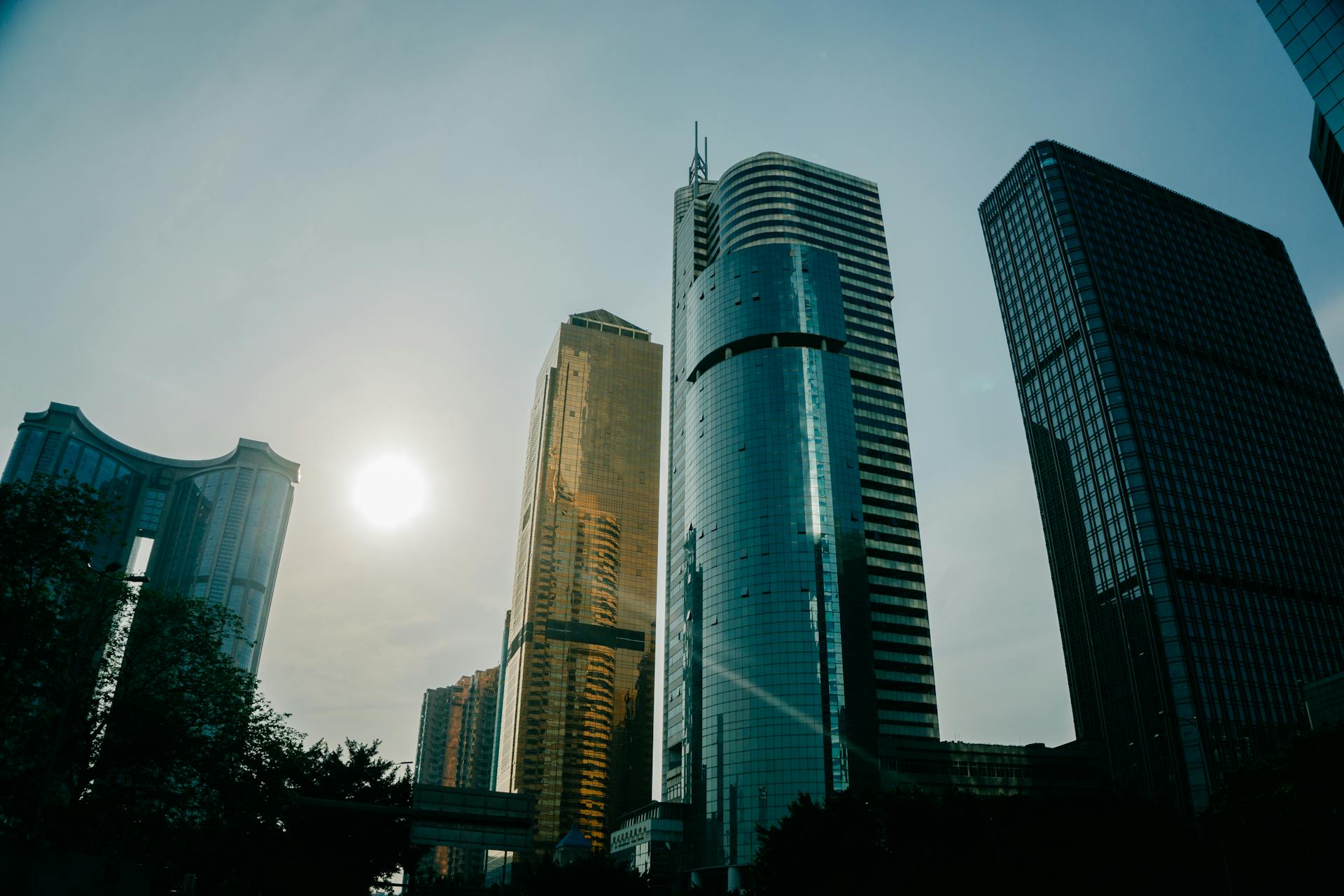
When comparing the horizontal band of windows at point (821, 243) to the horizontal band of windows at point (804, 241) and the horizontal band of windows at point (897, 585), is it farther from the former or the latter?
the horizontal band of windows at point (897, 585)

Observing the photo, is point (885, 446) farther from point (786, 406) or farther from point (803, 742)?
point (803, 742)

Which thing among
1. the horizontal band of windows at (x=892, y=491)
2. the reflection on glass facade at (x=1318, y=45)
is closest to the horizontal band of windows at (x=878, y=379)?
the horizontal band of windows at (x=892, y=491)

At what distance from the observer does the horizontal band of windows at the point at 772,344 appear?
14275 cm

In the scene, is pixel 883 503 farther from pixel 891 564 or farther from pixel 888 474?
pixel 891 564

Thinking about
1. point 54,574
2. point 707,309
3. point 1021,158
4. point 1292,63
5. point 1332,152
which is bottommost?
point 54,574

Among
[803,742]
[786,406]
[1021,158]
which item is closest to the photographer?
[803,742]

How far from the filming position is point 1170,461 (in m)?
132

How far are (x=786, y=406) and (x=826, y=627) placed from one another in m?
34.5

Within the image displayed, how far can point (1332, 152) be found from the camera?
8581 cm

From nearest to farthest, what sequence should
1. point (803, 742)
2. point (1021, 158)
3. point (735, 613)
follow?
point (803, 742) → point (735, 613) → point (1021, 158)

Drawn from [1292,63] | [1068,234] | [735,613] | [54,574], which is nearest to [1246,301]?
[1068,234]

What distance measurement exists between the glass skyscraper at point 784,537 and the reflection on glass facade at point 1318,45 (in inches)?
3386

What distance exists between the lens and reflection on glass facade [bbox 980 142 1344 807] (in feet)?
389

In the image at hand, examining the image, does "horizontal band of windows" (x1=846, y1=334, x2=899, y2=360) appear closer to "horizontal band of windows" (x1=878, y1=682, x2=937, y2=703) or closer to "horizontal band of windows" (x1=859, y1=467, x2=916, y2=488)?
"horizontal band of windows" (x1=859, y1=467, x2=916, y2=488)
